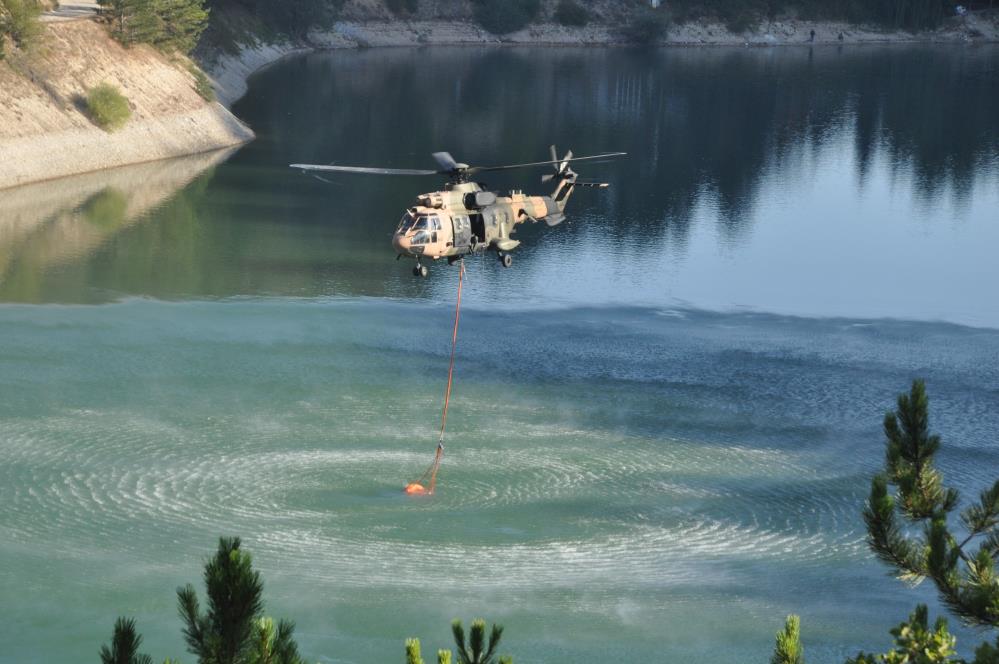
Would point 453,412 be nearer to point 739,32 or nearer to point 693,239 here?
point 693,239

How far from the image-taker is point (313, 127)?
84125 mm

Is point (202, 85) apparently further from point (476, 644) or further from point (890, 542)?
point (476, 644)

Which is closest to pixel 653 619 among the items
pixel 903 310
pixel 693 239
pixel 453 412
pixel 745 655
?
pixel 745 655

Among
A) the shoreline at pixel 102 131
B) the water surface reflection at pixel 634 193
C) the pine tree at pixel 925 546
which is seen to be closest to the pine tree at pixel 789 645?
the pine tree at pixel 925 546

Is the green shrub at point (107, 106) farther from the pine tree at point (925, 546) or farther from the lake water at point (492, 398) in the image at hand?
Result: the pine tree at point (925, 546)

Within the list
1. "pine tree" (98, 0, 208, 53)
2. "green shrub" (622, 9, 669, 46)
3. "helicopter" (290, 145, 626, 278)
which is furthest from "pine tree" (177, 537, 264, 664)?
"green shrub" (622, 9, 669, 46)

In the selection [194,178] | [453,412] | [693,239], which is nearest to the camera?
[453,412]

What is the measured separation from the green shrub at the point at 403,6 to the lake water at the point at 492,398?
61.9 meters

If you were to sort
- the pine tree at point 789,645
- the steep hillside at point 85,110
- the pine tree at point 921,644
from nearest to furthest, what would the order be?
the pine tree at point 789,645
the pine tree at point 921,644
the steep hillside at point 85,110

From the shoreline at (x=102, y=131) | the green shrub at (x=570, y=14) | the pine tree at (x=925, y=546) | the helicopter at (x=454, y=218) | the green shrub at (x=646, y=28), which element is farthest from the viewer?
the green shrub at (x=570, y=14)

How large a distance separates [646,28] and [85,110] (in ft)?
281

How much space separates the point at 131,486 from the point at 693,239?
107 ft

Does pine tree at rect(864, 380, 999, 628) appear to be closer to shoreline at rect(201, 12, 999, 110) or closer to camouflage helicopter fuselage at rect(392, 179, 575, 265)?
camouflage helicopter fuselage at rect(392, 179, 575, 265)

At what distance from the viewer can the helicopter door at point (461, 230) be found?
111 ft
